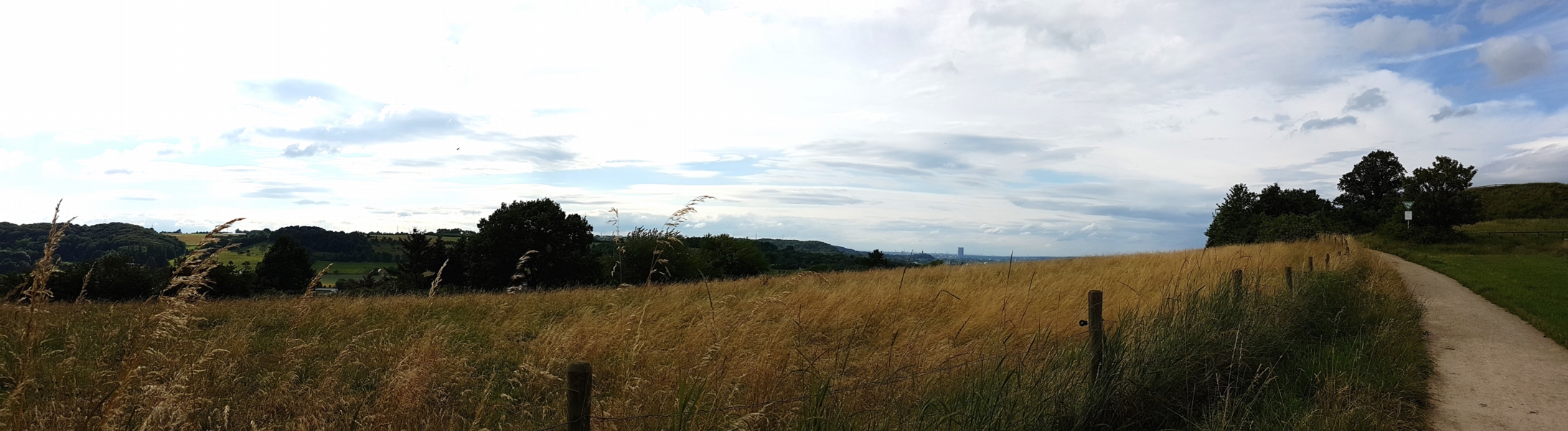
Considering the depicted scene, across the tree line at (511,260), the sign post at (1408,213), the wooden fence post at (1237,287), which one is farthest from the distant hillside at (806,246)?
the wooden fence post at (1237,287)

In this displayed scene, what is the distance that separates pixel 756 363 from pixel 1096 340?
2434mm

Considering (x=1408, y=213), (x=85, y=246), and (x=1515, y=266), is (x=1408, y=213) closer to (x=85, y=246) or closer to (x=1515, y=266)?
(x=1515, y=266)

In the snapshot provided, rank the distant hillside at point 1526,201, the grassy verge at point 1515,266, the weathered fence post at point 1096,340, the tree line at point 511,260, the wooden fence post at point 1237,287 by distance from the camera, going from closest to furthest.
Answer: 1. the weathered fence post at point 1096,340
2. the wooden fence post at point 1237,287
3. the grassy verge at point 1515,266
4. the tree line at point 511,260
5. the distant hillside at point 1526,201

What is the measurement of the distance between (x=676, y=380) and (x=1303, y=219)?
166 feet

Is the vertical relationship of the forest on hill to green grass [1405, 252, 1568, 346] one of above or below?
above

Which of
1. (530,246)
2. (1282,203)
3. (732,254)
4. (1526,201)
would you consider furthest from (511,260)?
(1526,201)

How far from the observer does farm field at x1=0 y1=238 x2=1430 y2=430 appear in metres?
3.94

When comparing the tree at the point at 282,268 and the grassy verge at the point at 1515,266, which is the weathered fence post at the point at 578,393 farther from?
the tree at the point at 282,268

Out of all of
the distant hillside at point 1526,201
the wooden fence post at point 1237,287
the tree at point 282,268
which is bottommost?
the tree at point 282,268

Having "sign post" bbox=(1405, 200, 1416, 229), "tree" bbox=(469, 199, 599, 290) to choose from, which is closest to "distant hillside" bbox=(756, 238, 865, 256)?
"tree" bbox=(469, 199, 599, 290)

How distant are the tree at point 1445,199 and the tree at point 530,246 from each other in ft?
151

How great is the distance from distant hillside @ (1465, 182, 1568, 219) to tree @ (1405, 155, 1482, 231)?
2782cm

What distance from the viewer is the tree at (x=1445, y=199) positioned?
37438mm

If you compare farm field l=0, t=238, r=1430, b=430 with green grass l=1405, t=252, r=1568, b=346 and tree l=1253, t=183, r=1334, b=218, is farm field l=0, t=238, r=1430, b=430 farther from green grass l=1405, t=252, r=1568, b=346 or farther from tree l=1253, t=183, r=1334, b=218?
tree l=1253, t=183, r=1334, b=218
